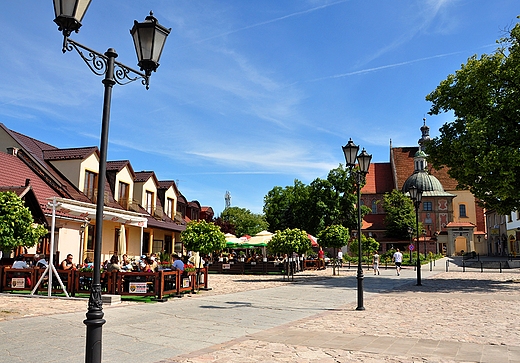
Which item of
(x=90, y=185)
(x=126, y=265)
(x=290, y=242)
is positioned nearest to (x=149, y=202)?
(x=90, y=185)

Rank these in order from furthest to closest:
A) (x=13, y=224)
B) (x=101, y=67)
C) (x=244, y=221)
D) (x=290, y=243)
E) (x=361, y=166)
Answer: (x=244, y=221), (x=290, y=243), (x=361, y=166), (x=13, y=224), (x=101, y=67)

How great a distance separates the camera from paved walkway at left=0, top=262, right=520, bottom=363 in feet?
23.3

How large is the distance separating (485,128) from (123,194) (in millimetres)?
21229

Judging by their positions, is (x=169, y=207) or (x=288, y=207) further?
(x=288, y=207)

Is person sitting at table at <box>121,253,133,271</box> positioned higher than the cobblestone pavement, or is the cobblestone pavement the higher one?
person sitting at table at <box>121,253,133,271</box>

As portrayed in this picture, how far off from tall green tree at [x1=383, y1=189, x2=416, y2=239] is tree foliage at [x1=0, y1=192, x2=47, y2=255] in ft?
209

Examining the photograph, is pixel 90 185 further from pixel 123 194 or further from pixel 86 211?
pixel 86 211

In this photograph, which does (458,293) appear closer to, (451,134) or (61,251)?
(451,134)

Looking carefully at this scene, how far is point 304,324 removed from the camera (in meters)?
10.3

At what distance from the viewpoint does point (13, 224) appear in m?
12.3

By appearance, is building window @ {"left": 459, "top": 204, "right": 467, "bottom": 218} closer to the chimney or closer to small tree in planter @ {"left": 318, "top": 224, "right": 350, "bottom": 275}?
small tree in planter @ {"left": 318, "top": 224, "right": 350, "bottom": 275}

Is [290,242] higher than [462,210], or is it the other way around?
[462,210]

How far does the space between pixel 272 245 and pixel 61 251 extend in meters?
10.5

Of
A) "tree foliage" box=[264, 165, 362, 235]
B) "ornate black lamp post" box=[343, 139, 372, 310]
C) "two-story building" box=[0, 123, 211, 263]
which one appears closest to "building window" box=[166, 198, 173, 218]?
"two-story building" box=[0, 123, 211, 263]
